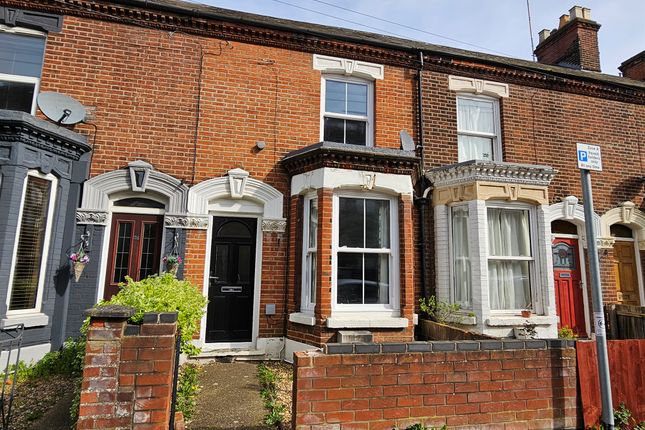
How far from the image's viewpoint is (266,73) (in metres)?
7.39

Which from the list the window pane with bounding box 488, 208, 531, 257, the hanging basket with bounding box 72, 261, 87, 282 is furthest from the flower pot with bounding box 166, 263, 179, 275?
the window pane with bounding box 488, 208, 531, 257

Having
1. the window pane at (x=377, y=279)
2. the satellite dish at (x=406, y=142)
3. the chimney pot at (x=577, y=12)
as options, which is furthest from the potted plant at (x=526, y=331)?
the chimney pot at (x=577, y=12)

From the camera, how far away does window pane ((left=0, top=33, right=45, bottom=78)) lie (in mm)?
6496

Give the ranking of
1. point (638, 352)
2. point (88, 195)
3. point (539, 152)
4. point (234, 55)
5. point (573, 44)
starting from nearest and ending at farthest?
point (638, 352) < point (88, 195) < point (234, 55) < point (539, 152) < point (573, 44)

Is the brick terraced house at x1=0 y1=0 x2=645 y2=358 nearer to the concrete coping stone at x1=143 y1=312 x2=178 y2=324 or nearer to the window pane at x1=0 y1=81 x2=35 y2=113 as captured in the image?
the window pane at x1=0 y1=81 x2=35 y2=113

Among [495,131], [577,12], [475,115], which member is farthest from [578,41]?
[475,115]

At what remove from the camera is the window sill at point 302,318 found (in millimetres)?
6109

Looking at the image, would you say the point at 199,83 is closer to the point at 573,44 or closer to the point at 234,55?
the point at 234,55

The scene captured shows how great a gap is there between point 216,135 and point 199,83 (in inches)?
41.5

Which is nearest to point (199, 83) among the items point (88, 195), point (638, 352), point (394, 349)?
point (88, 195)

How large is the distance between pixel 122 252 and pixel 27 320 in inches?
62.6

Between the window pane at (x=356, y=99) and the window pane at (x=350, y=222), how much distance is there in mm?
2247

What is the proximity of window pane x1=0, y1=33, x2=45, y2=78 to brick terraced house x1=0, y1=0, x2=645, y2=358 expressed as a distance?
0.02m

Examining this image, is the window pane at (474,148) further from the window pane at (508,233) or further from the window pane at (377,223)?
the window pane at (377,223)
